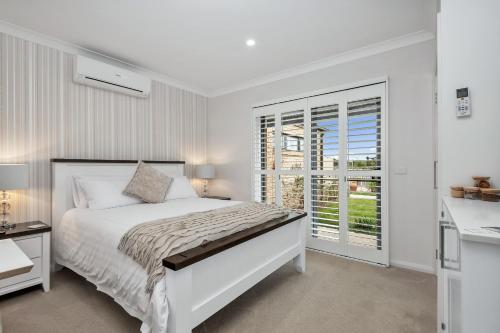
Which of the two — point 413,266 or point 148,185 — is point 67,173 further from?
point 413,266

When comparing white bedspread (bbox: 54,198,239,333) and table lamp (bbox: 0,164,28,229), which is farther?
table lamp (bbox: 0,164,28,229)

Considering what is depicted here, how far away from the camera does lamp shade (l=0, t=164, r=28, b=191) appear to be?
7.31ft

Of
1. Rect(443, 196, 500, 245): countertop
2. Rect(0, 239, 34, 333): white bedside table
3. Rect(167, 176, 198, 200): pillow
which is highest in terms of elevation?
Rect(443, 196, 500, 245): countertop

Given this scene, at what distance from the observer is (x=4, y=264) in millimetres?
1271

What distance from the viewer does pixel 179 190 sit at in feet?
11.7

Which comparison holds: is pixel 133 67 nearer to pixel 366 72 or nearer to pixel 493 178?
pixel 366 72

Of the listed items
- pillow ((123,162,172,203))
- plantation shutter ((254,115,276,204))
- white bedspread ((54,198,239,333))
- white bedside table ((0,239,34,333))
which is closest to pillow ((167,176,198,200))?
pillow ((123,162,172,203))

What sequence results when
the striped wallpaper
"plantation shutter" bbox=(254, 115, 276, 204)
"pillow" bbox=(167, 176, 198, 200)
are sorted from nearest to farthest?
the striped wallpaper → "pillow" bbox=(167, 176, 198, 200) → "plantation shutter" bbox=(254, 115, 276, 204)

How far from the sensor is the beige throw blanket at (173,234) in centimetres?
149

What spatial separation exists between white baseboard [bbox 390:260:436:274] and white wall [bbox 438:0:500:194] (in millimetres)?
1684

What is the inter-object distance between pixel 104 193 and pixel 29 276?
3.10 feet

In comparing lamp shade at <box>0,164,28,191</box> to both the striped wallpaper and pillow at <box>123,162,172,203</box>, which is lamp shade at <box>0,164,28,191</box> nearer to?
the striped wallpaper

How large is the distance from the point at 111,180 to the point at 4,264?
1.81 m

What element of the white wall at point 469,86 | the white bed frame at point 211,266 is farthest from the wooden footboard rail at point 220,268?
the white wall at point 469,86
